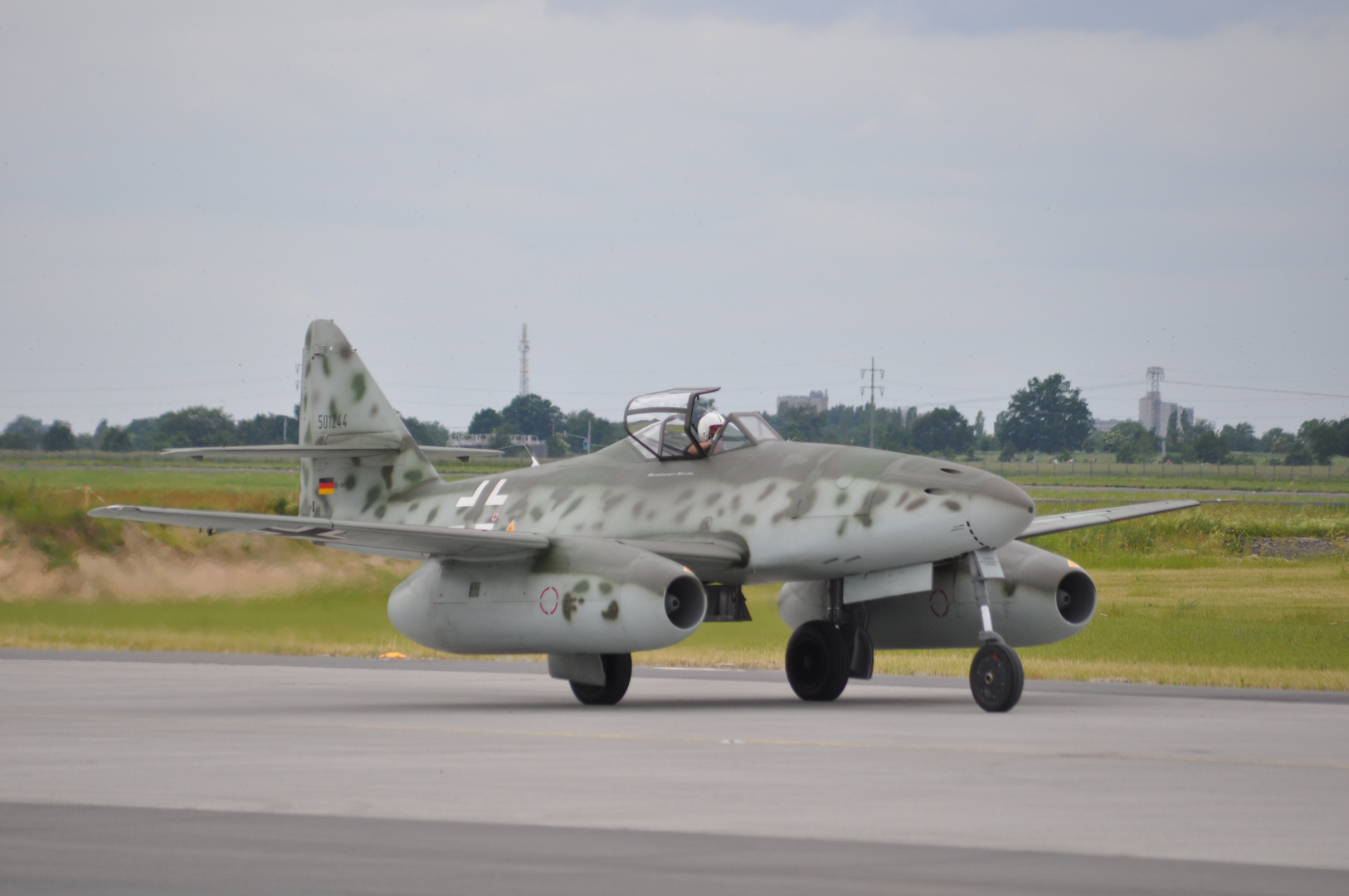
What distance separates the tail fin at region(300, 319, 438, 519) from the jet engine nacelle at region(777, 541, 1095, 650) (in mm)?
7560

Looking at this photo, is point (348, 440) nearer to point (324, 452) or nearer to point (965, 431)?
point (324, 452)

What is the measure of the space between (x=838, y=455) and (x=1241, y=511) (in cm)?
4204

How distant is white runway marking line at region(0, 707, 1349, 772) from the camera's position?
13211 mm

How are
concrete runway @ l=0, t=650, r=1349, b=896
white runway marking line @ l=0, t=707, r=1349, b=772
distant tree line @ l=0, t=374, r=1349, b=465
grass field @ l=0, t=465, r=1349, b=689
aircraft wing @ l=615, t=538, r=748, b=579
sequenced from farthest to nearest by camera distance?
distant tree line @ l=0, t=374, r=1349, b=465, grass field @ l=0, t=465, r=1349, b=689, aircraft wing @ l=615, t=538, r=748, b=579, white runway marking line @ l=0, t=707, r=1349, b=772, concrete runway @ l=0, t=650, r=1349, b=896

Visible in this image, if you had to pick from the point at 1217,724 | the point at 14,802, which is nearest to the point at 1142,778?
the point at 1217,724

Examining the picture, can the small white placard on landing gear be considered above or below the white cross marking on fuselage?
below

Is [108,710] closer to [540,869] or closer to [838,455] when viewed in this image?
[838,455]

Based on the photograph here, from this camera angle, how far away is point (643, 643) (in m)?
18.9

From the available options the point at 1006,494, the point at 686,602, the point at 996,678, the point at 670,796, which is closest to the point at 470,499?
the point at 686,602

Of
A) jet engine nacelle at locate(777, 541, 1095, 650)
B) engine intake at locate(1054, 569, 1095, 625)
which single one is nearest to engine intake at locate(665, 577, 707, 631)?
jet engine nacelle at locate(777, 541, 1095, 650)

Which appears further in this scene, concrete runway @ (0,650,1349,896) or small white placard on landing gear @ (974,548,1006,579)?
small white placard on landing gear @ (974,548,1006,579)

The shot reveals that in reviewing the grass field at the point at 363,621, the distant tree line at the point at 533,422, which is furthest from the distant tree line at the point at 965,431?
the grass field at the point at 363,621

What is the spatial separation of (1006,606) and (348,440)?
10.8 meters

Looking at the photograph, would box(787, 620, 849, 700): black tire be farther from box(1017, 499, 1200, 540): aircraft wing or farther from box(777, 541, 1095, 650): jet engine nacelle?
box(1017, 499, 1200, 540): aircraft wing
